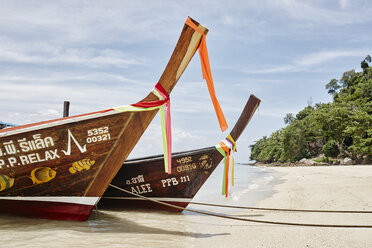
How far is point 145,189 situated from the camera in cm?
622

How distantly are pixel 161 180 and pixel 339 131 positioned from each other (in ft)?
101

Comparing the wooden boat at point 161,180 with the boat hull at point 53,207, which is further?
the wooden boat at point 161,180

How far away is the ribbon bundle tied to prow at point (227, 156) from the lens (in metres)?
6.58

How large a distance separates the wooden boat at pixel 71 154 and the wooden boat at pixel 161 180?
1678 millimetres

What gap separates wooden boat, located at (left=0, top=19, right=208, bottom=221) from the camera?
4.28m

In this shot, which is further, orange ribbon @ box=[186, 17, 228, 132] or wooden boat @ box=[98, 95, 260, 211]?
wooden boat @ box=[98, 95, 260, 211]

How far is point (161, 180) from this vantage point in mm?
6207

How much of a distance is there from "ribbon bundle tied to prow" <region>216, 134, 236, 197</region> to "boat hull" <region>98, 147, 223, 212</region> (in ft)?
1.21

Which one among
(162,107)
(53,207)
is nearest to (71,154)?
(53,207)

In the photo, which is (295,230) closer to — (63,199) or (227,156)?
(227,156)

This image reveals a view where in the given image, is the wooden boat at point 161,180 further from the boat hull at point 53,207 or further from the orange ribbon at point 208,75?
the orange ribbon at point 208,75

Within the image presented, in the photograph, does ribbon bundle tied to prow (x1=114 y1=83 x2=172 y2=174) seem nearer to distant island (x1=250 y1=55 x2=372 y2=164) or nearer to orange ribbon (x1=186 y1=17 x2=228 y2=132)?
orange ribbon (x1=186 y1=17 x2=228 y2=132)

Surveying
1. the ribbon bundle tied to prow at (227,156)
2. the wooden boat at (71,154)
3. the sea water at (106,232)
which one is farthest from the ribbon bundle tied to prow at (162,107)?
the ribbon bundle tied to prow at (227,156)

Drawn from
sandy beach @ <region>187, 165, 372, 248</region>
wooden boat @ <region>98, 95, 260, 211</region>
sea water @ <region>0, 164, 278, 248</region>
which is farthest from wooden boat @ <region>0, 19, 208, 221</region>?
sandy beach @ <region>187, 165, 372, 248</region>
